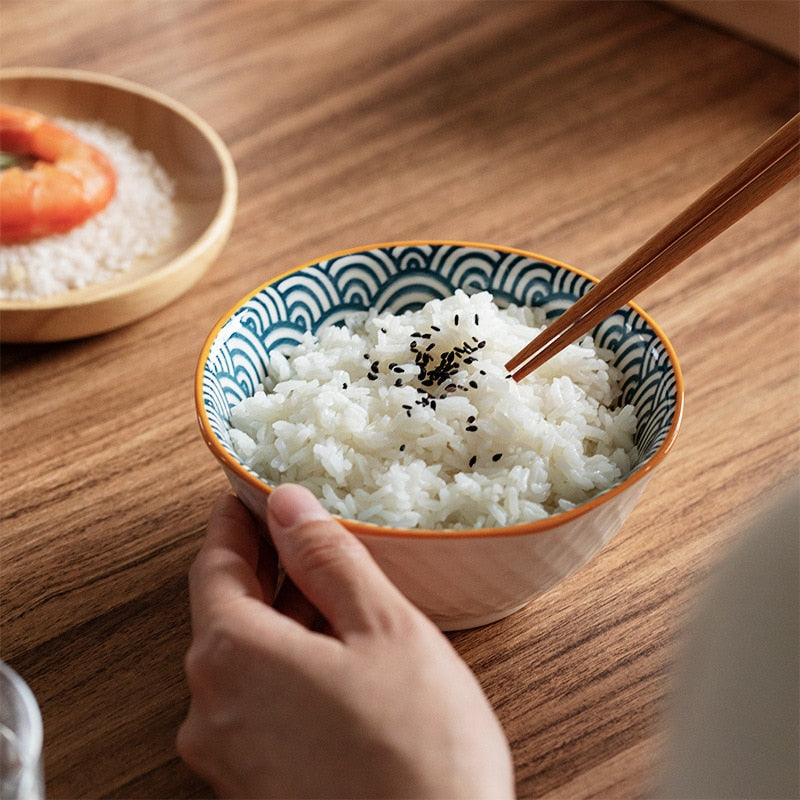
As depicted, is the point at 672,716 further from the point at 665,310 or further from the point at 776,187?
the point at 665,310

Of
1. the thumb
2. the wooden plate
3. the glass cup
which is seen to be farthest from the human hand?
the wooden plate

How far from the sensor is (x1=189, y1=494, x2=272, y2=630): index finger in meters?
0.85

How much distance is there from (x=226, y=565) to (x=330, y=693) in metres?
0.19

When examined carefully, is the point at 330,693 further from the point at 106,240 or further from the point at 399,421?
the point at 106,240

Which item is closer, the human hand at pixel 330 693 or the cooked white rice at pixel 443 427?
the human hand at pixel 330 693

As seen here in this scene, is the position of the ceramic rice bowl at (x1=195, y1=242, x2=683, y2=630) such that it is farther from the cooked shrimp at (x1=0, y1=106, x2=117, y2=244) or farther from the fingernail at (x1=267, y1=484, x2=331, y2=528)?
the cooked shrimp at (x1=0, y1=106, x2=117, y2=244)

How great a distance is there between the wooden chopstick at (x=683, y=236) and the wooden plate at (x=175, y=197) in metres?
0.59

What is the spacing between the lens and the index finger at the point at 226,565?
2.78 feet

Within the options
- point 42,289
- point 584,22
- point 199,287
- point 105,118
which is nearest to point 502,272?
point 199,287

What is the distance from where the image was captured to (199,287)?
149 cm

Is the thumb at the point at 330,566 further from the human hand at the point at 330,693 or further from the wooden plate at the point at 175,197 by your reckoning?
the wooden plate at the point at 175,197

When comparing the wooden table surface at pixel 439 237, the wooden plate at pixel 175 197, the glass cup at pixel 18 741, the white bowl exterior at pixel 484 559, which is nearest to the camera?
the glass cup at pixel 18 741

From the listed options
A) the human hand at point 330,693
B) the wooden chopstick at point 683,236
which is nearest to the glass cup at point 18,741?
the human hand at point 330,693

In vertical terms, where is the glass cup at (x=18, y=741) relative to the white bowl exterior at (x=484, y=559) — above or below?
below
